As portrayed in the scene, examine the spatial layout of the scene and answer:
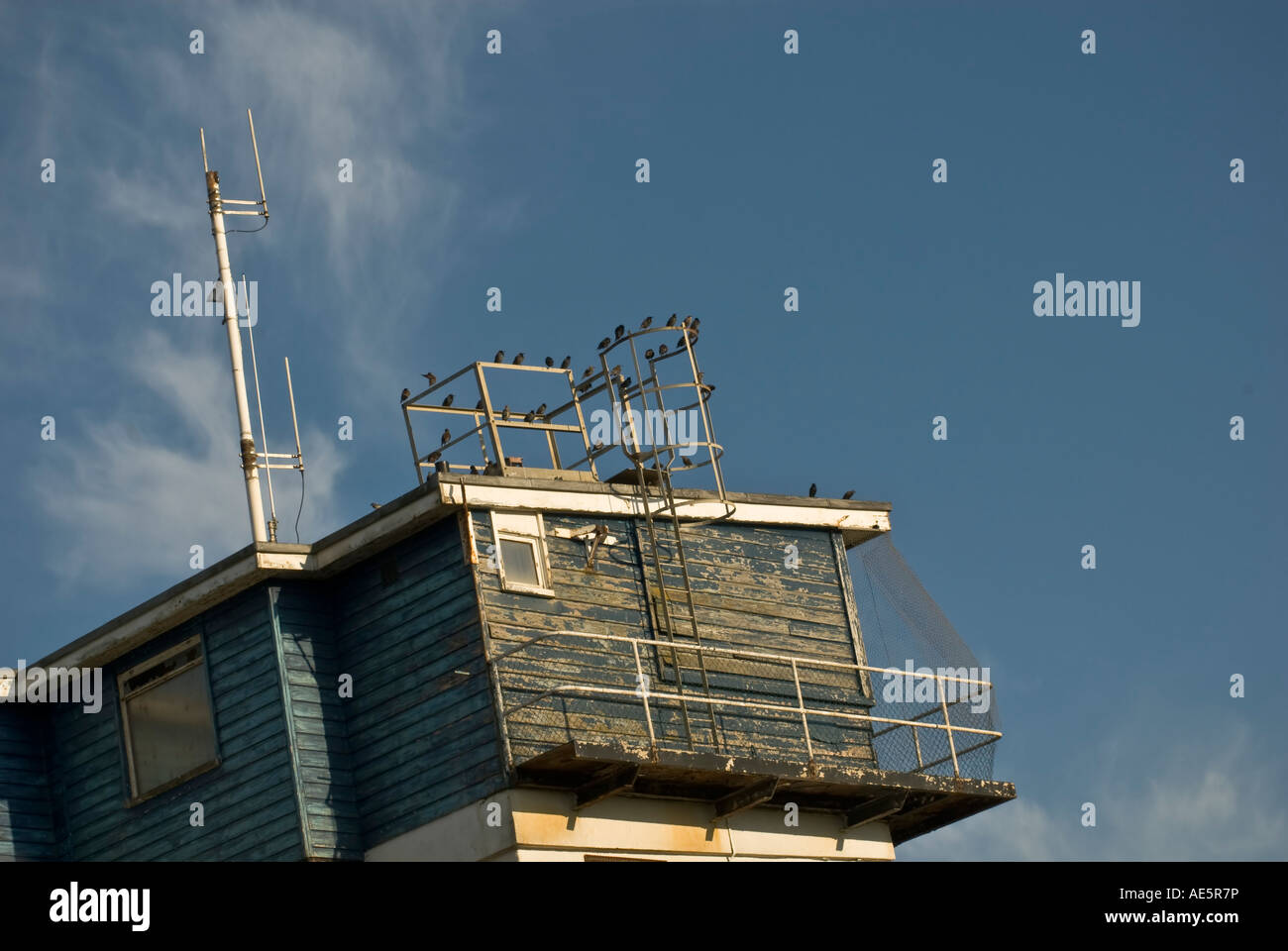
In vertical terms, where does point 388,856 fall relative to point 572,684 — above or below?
below

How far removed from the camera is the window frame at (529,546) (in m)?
26.1

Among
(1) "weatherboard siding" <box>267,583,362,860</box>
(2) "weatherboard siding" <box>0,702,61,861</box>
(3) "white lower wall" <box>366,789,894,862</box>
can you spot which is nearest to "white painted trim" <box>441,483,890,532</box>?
(1) "weatherboard siding" <box>267,583,362,860</box>

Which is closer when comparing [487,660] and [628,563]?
[487,660]

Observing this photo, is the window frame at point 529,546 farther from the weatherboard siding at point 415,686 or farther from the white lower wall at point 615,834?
the white lower wall at point 615,834

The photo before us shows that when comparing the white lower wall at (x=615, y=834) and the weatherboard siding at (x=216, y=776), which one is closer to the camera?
the white lower wall at (x=615, y=834)

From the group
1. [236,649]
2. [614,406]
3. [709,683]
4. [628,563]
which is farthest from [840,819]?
[236,649]

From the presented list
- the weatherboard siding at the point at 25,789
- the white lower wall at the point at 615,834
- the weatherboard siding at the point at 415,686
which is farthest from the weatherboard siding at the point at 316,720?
the weatherboard siding at the point at 25,789

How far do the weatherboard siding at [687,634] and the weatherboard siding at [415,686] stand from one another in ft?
1.27

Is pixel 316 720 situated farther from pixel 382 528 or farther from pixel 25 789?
pixel 25 789

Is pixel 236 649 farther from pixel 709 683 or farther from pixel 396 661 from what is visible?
pixel 709 683

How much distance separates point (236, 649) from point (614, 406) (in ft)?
19.1

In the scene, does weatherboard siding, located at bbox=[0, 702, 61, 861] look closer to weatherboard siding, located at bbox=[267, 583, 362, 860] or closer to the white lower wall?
weatherboard siding, located at bbox=[267, 583, 362, 860]

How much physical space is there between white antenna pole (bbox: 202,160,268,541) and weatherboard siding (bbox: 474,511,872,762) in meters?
3.79
